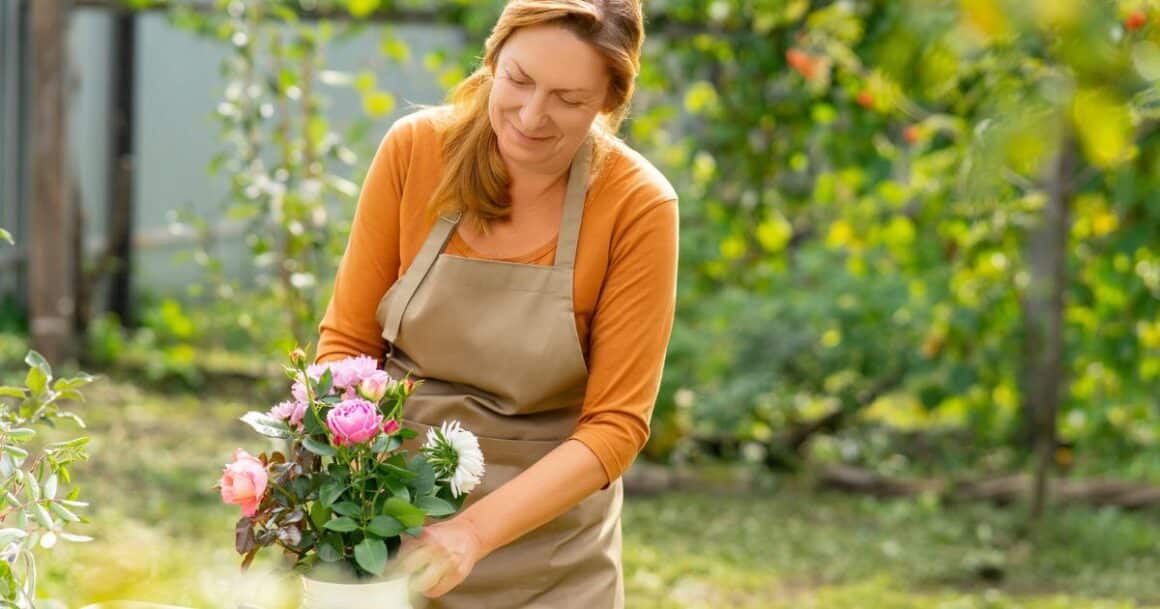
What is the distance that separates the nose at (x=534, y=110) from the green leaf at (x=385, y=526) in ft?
1.89

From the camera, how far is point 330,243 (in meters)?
4.66

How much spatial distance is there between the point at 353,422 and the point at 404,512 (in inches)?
4.8

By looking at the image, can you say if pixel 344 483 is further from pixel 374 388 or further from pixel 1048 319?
pixel 1048 319

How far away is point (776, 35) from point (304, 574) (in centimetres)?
428

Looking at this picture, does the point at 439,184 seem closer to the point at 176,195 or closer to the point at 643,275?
the point at 643,275

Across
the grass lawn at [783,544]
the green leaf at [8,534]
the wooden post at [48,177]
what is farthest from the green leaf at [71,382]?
the wooden post at [48,177]

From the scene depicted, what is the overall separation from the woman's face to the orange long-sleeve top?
5.5 inches

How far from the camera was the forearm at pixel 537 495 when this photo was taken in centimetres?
196

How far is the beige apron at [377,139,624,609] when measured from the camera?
2170 millimetres

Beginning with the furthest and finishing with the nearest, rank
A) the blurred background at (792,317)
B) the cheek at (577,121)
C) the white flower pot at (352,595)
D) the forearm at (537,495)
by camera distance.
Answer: the blurred background at (792,317) → the cheek at (577,121) → the forearm at (537,495) → the white flower pot at (352,595)

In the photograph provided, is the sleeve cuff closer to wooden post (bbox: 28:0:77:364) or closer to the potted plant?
the potted plant

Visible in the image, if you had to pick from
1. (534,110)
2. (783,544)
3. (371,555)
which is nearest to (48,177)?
(783,544)

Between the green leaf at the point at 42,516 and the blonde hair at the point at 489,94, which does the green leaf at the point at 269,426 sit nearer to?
the green leaf at the point at 42,516

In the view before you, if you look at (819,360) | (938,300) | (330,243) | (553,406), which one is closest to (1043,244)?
(938,300)
